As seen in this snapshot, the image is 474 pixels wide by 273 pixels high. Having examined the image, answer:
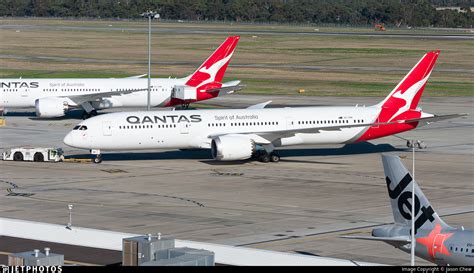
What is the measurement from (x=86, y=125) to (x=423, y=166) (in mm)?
22632

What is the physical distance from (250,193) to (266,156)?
12241mm

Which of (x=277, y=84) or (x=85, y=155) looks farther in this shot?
(x=277, y=84)

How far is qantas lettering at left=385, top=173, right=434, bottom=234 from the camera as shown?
1511 inches

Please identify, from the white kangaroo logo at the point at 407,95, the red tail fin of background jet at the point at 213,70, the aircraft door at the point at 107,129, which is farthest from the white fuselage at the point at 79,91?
the white kangaroo logo at the point at 407,95

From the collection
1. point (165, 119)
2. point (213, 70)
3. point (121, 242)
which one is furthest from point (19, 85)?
point (121, 242)

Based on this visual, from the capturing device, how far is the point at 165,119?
7419 cm

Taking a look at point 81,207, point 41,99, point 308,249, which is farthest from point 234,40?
point 308,249

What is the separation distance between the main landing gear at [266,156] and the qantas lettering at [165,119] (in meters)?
4.68

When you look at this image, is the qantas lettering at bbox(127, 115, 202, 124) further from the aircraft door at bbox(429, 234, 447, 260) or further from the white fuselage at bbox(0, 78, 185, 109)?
the aircraft door at bbox(429, 234, 447, 260)

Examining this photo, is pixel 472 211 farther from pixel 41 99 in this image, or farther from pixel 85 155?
pixel 41 99

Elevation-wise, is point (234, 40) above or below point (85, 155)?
above

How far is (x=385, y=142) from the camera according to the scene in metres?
85.0

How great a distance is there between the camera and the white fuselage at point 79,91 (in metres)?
103
